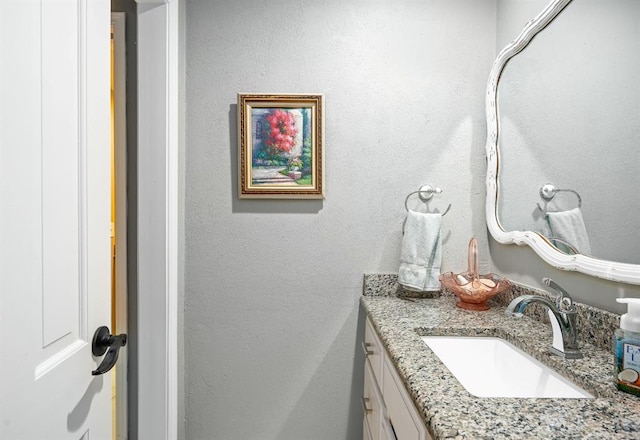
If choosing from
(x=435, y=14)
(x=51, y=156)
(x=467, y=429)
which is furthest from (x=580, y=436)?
(x=435, y=14)

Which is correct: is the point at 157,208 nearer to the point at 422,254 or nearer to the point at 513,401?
the point at 422,254

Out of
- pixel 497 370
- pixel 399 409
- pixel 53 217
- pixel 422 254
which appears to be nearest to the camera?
pixel 53 217

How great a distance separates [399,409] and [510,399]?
0.31 metres

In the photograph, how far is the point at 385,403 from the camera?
1.18 metres

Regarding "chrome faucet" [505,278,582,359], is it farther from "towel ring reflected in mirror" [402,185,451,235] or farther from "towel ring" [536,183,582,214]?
"towel ring reflected in mirror" [402,185,451,235]

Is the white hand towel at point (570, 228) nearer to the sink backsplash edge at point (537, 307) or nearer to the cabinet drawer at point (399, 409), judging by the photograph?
the sink backsplash edge at point (537, 307)

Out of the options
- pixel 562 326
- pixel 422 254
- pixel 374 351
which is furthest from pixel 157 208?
pixel 562 326

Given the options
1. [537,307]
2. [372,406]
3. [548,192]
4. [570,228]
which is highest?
[548,192]

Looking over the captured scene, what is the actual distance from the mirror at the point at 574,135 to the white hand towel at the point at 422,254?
0.27m

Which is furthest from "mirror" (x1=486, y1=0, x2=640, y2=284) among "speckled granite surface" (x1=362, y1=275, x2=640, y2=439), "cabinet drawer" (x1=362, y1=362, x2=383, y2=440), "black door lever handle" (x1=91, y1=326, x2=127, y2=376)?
"black door lever handle" (x1=91, y1=326, x2=127, y2=376)

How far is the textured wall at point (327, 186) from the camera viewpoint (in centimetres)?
171

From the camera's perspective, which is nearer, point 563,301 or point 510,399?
point 510,399

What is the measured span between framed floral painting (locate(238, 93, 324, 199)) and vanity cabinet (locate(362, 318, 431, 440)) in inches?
27.2

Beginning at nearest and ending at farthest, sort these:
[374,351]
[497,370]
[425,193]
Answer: [497,370]
[374,351]
[425,193]
